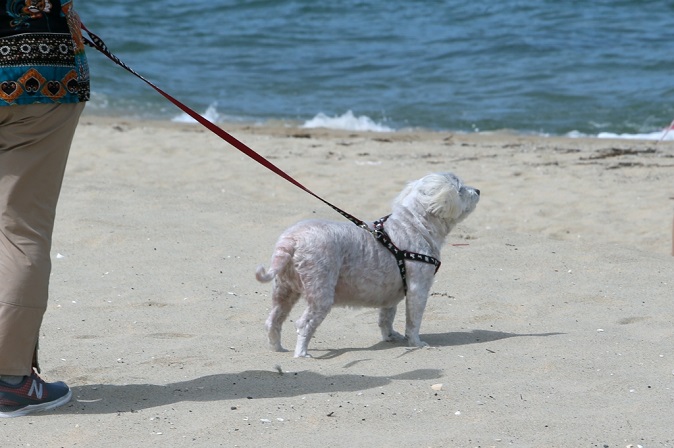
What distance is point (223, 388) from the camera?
186 inches

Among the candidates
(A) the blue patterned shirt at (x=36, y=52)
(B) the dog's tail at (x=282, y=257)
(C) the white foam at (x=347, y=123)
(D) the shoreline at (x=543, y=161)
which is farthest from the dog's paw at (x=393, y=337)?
(C) the white foam at (x=347, y=123)

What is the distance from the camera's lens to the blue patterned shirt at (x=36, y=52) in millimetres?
4055

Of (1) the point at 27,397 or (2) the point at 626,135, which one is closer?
(1) the point at 27,397

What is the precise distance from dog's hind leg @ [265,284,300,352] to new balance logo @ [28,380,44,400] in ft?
4.58

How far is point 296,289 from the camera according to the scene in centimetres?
539

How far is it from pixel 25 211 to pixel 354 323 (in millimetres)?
2584

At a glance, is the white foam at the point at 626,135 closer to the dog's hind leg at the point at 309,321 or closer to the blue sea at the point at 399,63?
the blue sea at the point at 399,63

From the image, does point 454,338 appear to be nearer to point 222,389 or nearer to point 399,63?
point 222,389

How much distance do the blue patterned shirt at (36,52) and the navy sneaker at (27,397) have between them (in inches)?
47.0

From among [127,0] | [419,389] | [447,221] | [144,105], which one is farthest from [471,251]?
[127,0]

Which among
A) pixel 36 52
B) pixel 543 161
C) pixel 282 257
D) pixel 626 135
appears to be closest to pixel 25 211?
pixel 36 52

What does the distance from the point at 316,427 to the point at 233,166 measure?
7.62 meters

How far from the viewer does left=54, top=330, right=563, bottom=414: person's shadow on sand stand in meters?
4.50

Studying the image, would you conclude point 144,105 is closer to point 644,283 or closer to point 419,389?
point 644,283
